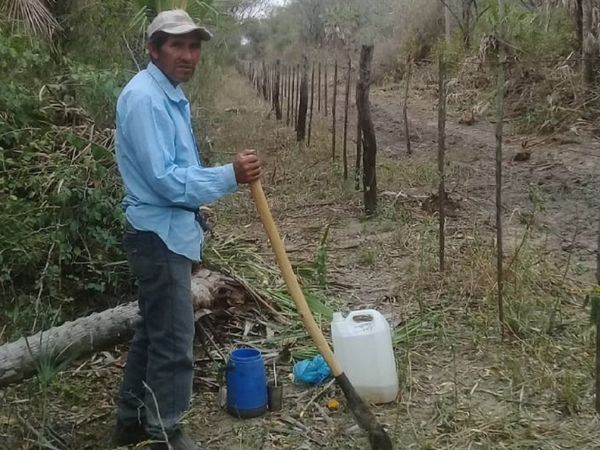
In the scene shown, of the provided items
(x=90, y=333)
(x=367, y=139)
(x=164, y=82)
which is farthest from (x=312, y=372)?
(x=367, y=139)

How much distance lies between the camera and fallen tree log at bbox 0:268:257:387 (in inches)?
127

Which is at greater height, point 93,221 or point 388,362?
point 93,221

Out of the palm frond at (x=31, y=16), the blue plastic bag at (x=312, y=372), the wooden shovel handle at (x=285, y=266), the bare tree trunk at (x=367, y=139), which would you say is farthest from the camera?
the bare tree trunk at (x=367, y=139)

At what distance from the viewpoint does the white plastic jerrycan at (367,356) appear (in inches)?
137

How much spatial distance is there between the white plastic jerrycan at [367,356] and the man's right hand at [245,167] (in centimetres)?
105

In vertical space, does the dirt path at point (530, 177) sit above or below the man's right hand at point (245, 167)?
below

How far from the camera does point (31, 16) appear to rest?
7.04m

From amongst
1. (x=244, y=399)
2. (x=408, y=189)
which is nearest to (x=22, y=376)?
(x=244, y=399)

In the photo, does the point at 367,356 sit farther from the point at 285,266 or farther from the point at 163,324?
the point at 163,324

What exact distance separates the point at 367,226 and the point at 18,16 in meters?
3.59

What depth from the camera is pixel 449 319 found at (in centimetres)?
448

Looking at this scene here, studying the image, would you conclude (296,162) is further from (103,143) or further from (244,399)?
(244,399)

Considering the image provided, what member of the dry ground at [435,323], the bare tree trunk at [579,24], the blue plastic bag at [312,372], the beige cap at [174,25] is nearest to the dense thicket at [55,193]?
the dry ground at [435,323]

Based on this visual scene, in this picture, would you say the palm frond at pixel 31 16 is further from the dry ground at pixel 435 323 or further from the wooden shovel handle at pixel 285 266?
the wooden shovel handle at pixel 285 266
